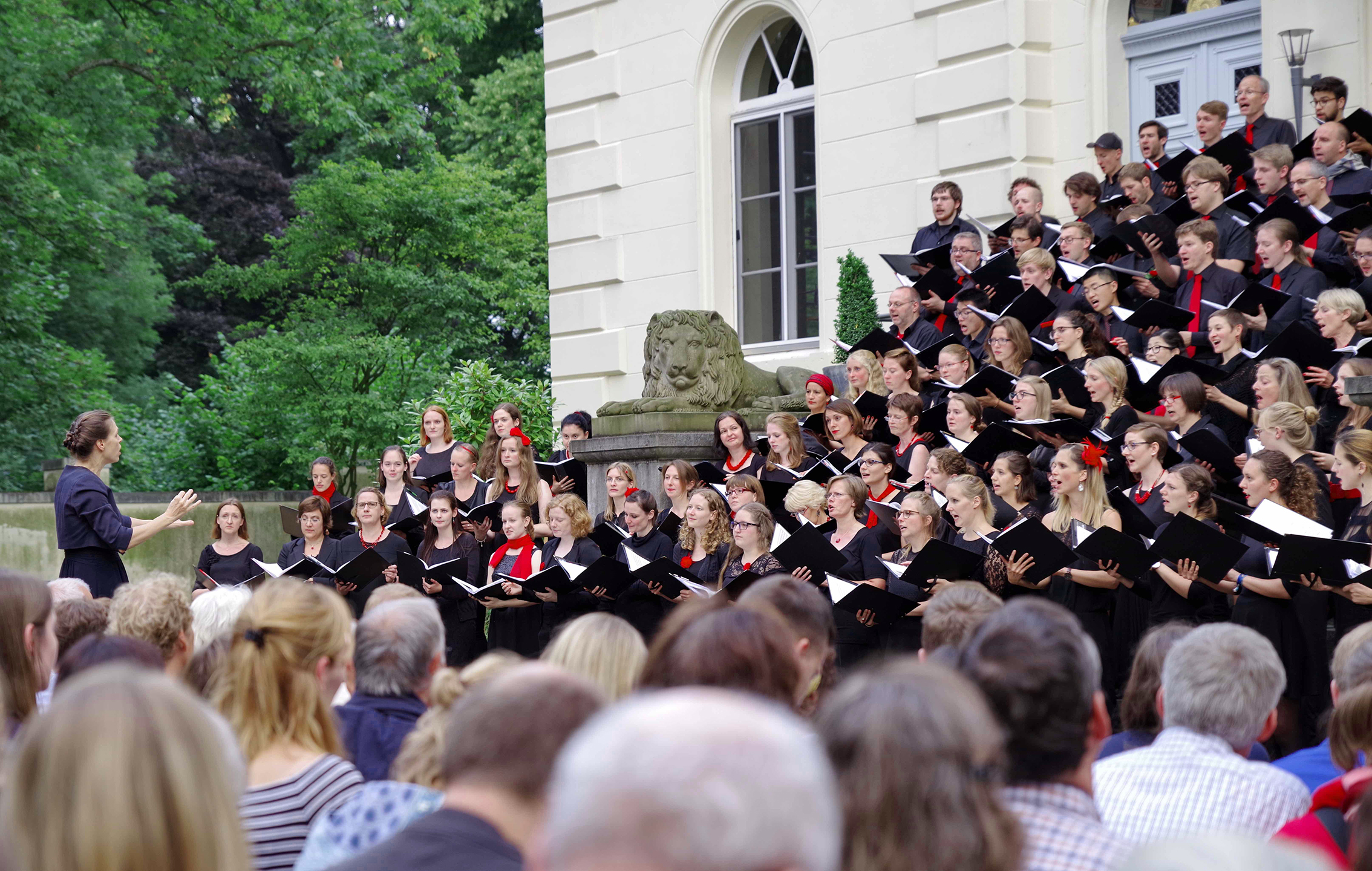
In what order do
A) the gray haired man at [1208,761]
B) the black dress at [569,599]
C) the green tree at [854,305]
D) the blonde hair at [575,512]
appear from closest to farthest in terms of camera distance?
1. the gray haired man at [1208,761]
2. the black dress at [569,599]
3. the blonde hair at [575,512]
4. the green tree at [854,305]

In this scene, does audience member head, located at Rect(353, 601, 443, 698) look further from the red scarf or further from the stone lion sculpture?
the stone lion sculpture

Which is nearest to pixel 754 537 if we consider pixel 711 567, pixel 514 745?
pixel 711 567

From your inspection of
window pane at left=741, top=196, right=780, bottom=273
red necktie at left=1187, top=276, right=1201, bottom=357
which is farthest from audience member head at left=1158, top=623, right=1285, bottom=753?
window pane at left=741, top=196, right=780, bottom=273

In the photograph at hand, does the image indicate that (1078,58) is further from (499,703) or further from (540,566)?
(499,703)

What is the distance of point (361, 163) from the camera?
811 inches

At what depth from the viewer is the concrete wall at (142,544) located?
1387 centimetres

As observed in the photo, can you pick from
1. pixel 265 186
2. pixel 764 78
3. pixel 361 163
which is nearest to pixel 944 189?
pixel 764 78

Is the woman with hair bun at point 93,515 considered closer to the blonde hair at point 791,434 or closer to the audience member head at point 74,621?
the audience member head at point 74,621

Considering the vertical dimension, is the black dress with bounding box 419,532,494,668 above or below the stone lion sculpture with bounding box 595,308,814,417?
below

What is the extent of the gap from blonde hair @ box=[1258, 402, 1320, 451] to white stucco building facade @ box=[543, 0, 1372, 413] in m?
4.64

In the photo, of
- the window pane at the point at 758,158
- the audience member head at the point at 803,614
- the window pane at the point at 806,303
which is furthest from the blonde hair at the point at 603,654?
the window pane at the point at 758,158

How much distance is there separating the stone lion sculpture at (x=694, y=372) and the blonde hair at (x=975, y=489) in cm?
376

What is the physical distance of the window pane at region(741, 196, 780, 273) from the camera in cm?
1516

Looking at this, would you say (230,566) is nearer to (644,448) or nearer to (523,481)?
(523,481)
